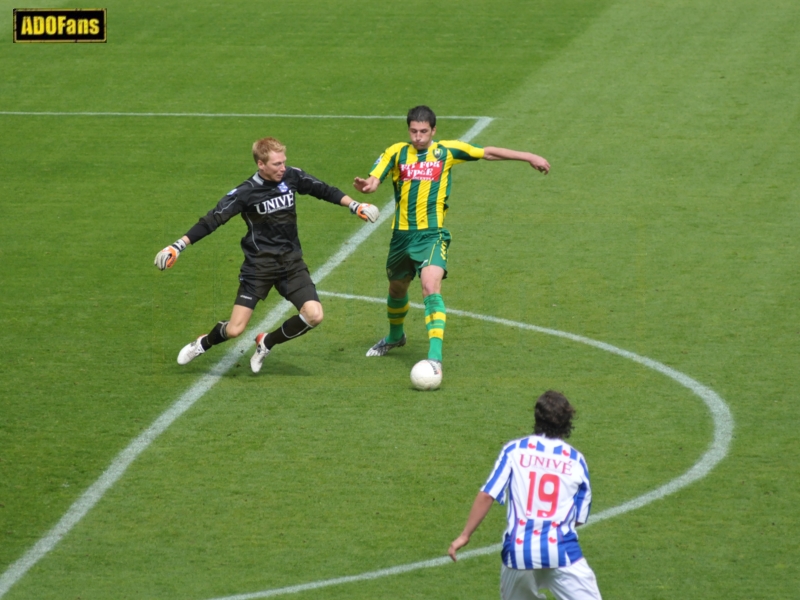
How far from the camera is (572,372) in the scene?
11742 millimetres

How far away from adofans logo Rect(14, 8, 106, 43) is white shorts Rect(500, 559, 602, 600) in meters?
19.8

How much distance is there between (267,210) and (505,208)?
5911 millimetres

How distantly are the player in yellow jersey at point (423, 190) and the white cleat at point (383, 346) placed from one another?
0.60 meters

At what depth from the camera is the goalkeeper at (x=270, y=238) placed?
11.3m

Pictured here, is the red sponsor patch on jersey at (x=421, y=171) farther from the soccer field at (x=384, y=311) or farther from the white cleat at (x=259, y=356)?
the white cleat at (x=259, y=356)

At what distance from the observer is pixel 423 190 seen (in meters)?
11.7

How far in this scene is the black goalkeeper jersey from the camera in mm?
11352

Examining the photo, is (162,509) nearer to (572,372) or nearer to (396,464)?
(396,464)

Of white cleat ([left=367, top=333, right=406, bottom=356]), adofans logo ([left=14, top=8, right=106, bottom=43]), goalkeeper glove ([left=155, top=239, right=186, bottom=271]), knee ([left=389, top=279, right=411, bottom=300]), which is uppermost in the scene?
adofans logo ([left=14, top=8, right=106, bottom=43])

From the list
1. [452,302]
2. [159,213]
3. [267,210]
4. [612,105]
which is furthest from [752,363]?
[612,105]

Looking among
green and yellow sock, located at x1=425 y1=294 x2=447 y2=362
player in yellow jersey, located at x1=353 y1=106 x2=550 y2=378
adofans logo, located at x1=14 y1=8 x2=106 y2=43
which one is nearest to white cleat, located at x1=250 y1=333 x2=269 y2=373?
player in yellow jersey, located at x1=353 y1=106 x2=550 y2=378

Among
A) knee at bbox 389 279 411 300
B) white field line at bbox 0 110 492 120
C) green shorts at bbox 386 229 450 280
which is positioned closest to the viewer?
green shorts at bbox 386 229 450 280

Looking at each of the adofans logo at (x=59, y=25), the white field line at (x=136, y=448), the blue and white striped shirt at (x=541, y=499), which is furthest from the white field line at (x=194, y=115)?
the blue and white striped shirt at (x=541, y=499)

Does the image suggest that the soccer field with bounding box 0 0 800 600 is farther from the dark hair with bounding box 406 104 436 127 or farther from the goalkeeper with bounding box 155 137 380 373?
the dark hair with bounding box 406 104 436 127
